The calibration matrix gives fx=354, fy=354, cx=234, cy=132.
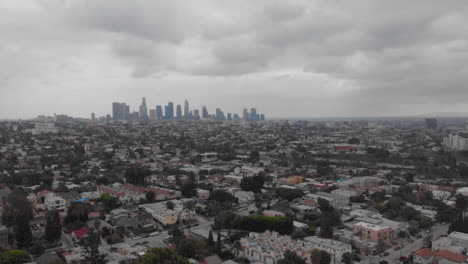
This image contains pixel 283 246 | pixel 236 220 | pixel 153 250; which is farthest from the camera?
pixel 236 220

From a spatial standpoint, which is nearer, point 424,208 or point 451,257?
point 451,257

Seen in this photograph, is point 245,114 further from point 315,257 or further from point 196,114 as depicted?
point 315,257

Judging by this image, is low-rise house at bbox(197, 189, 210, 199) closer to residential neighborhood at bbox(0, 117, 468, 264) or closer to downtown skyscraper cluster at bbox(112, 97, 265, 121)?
residential neighborhood at bbox(0, 117, 468, 264)

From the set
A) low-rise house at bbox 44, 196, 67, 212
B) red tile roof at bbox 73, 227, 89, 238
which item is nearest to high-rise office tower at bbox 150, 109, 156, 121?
low-rise house at bbox 44, 196, 67, 212

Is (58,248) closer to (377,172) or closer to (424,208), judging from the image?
(424,208)

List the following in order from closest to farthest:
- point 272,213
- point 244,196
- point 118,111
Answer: point 272,213
point 244,196
point 118,111

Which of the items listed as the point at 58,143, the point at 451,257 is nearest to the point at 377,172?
the point at 451,257

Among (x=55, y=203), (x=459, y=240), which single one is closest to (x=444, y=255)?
(x=459, y=240)

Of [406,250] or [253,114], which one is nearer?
[406,250]
